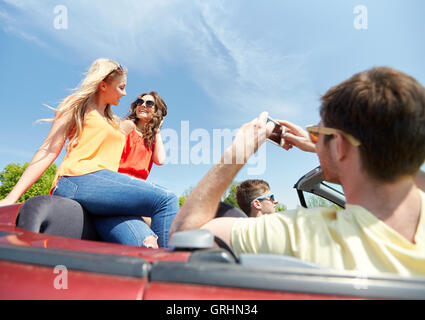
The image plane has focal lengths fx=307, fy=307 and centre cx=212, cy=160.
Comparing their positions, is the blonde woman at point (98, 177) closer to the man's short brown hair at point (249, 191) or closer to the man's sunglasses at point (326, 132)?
the man's sunglasses at point (326, 132)

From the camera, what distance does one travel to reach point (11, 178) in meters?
32.1

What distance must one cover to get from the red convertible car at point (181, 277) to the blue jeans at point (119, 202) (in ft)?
2.94

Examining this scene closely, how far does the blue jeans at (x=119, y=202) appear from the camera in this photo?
1.94m

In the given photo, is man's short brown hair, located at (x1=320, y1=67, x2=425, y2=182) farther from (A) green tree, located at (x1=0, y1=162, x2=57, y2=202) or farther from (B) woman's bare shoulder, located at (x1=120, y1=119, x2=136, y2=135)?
(A) green tree, located at (x1=0, y1=162, x2=57, y2=202)

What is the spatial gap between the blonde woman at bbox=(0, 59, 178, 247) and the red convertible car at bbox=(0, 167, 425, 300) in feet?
2.99

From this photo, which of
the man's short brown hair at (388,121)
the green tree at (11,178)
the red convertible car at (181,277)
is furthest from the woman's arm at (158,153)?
the green tree at (11,178)

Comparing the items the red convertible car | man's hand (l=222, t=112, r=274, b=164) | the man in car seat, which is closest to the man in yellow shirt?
the red convertible car

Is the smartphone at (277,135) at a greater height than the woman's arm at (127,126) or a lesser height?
lesser

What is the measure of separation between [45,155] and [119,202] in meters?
0.67

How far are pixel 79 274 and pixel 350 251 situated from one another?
0.84 m

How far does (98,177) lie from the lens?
201 cm

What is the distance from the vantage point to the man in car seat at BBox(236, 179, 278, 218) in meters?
4.19

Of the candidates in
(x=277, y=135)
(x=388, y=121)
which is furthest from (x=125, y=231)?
(x=388, y=121)

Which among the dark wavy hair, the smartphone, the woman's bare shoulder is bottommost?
the smartphone
